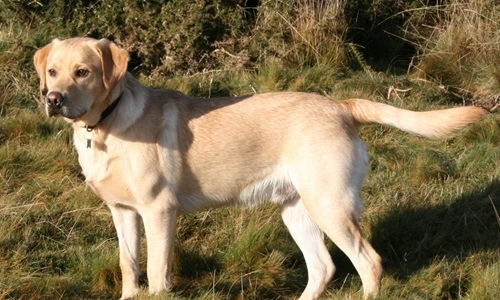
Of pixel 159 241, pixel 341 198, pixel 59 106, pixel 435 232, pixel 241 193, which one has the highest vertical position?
pixel 59 106

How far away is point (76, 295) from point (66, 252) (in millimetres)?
578

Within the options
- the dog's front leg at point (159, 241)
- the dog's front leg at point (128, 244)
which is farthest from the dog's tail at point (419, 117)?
the dog's front leg at point (128, 244)

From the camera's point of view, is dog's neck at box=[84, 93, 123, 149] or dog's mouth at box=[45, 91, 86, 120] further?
dog's neck at box=[84, 93, 123, 149]

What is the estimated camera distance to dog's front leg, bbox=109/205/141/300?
17.3ft

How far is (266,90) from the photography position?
26.0ft

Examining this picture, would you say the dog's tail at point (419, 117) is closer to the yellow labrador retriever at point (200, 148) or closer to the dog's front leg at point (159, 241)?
the yellow labrador retriever at point (200, 148)

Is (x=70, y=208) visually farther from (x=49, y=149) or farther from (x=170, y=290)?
(x=170, y=290)

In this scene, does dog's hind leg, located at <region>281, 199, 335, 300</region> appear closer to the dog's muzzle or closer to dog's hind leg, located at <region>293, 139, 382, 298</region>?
dog's hind leg, located at <region>293, 139, 382, 298</region>

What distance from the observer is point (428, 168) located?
6.68 meters

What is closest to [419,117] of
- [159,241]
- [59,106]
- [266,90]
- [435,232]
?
[435,232]

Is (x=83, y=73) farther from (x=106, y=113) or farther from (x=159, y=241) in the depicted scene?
(x=159, y=241)

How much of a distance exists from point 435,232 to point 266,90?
8.08ft

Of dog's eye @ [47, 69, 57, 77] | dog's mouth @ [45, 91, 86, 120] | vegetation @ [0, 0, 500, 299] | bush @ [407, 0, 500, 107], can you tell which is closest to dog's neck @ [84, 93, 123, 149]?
dog's mouth @ [45, 91, 86, 120]

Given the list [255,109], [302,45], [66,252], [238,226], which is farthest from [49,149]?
[302,45]
